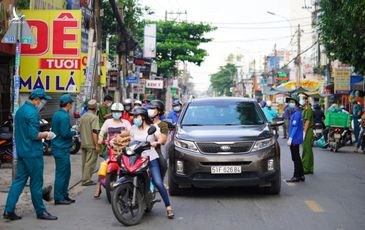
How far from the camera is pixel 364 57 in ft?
64.4

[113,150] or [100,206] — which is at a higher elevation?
[113,150]

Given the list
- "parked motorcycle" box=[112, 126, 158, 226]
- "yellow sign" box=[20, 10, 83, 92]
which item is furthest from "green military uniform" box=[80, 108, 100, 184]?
"yellow sign" box=[20, 10, 83, 92]

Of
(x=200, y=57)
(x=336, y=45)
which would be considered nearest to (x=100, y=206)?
(x=336, y=45)

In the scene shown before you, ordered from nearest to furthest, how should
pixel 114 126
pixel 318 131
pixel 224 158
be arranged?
pixel 224 158, pixel 114 126, pixel 318 131

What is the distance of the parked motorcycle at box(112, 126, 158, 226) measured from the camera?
7742mm

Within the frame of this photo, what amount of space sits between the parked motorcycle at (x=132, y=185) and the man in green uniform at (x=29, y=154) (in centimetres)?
113

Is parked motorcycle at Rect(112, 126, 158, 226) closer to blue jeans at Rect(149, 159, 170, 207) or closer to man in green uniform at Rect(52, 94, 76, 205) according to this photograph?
blue jeans at Rect(149, 159, 170, 207)

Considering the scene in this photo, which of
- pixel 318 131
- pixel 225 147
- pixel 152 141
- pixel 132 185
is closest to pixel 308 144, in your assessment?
pixel 225 147

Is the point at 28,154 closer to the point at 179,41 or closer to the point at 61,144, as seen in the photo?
the point at 61,144

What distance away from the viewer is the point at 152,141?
27.3 ft

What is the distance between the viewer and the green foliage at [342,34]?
64.1ft

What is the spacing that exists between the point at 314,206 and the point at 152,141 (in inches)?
113

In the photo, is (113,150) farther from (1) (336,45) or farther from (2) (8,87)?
(1) (336,45)

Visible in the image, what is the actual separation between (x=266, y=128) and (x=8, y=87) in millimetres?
9235
